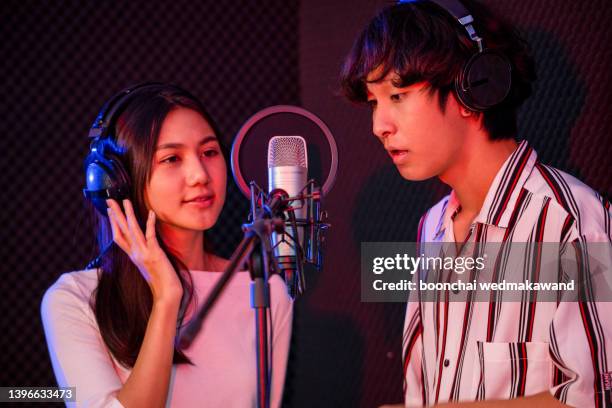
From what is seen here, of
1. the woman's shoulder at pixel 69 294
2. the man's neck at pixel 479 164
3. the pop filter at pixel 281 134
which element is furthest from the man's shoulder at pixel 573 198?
the woman's shoulder at pixel 69 294

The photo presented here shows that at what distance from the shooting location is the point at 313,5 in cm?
306

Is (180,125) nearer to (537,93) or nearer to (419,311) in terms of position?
(419,311)

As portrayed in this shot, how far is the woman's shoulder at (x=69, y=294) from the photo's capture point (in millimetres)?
1813

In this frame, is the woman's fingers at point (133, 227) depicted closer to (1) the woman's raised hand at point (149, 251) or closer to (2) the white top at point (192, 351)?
(1) the woman's raised hand at point (149, 251)

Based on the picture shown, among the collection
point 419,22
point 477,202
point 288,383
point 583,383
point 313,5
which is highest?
point 313,5

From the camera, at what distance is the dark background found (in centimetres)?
270

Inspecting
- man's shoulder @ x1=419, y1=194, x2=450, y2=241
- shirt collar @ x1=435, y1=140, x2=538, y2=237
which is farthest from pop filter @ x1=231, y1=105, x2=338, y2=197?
man's shoulder @ x1=419, y1=194, x2=450, y2=241

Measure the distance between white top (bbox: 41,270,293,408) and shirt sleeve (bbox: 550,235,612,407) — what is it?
70cm

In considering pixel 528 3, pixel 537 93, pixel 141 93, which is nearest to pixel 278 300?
pixel 141 93

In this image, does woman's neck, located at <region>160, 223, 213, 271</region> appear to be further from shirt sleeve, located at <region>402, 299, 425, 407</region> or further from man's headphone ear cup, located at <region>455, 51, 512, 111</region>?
man's headphone ear cup, located at <region>455, 51, 512, 111</region>

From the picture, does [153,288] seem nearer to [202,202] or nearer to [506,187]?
[202,202]

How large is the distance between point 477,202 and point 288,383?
1.65 m

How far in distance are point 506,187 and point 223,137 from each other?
59.0 inches

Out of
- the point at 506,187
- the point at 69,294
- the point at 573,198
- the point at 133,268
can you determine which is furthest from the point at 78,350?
the point at 573,198
